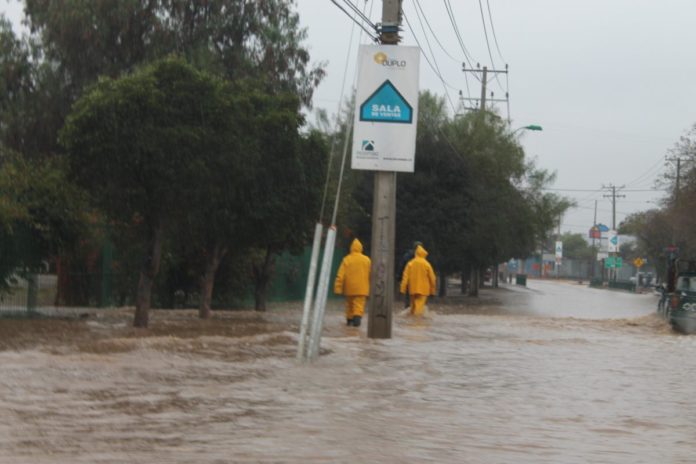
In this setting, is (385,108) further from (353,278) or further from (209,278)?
(209,278)

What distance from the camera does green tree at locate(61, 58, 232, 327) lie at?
16.0m

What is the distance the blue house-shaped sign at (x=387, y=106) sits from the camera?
15219 millimetres

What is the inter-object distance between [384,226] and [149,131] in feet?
13.0

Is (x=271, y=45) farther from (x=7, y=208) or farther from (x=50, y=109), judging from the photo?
(x=7, y=208)

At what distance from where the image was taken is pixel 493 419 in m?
9.12

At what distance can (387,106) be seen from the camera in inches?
599

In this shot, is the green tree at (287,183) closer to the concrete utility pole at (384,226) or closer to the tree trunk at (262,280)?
the tree trunk at (262,280)

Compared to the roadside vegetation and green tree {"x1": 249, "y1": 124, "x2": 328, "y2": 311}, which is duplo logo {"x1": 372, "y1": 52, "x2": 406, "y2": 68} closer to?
the roadside vegetation

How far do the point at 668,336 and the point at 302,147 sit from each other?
8.36 meters

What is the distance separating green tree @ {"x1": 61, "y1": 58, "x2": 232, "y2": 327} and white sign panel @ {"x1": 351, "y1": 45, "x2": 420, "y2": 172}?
2.66 m

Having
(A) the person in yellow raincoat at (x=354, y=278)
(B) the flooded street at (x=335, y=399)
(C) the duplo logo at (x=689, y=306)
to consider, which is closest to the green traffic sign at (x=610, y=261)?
(C) the duplo logo at (x=689, y=306)

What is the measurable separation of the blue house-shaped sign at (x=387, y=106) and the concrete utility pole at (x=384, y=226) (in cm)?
80

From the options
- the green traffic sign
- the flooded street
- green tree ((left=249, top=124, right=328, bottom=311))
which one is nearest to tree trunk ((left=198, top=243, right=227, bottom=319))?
green tree ((left=249, top=124, right=328, bottom=311))

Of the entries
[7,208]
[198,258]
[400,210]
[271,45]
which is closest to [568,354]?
[7,208]
